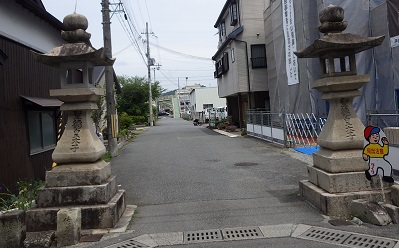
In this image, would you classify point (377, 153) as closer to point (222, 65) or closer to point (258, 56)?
point (258, 56)

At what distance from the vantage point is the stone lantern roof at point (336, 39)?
6.25 meters

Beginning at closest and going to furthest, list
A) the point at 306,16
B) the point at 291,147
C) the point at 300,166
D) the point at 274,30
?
the point at 300,166 → the point at 291,147 → the point at 306,16 → the point at 274,30

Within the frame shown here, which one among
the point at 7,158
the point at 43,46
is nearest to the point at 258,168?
the point at 7,158

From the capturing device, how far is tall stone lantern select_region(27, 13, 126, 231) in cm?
602

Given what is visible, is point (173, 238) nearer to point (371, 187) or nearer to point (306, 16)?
point (371, 187)

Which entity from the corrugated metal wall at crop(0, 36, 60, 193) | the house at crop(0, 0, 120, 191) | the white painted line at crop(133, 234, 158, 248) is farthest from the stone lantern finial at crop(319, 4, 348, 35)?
the corrugated metal wall at crop(0, 36, 60, 193)

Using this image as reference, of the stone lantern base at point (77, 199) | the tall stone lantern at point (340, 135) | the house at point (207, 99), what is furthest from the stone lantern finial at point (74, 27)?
the house at point (207, 99)

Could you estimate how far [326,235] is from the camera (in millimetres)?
5195

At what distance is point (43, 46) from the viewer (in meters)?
12.2

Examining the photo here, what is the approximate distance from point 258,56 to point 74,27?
2013cm

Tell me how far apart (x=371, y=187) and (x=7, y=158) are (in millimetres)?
8055

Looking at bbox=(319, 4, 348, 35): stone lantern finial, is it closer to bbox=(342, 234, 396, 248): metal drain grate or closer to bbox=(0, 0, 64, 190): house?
bbox=(342, 234, 396, 248): metal drain grate

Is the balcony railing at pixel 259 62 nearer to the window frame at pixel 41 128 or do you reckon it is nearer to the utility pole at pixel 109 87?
the utility pole at pixel 109 87

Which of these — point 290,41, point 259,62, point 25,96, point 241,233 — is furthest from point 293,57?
point 241,233
